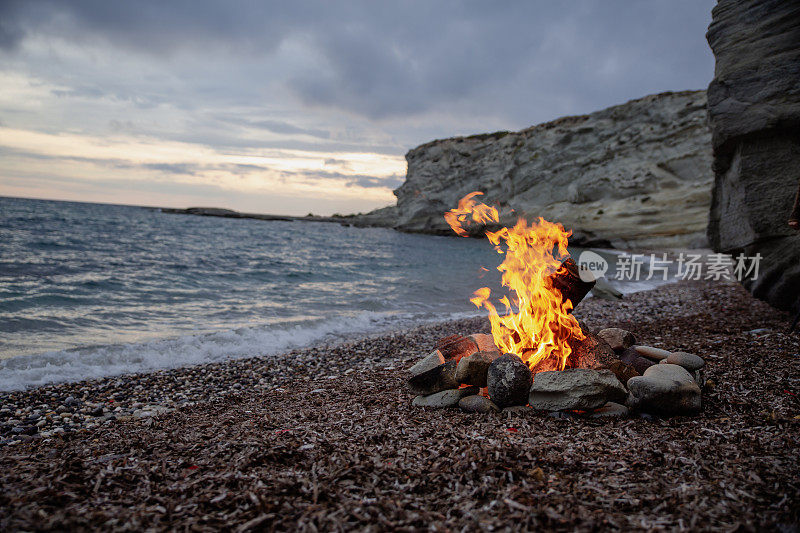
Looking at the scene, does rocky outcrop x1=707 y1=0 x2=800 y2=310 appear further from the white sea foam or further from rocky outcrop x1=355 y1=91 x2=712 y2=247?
rocky outcrop x1=355 y1=91 x2=712 y2=247

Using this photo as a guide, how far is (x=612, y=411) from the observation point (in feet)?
17.5

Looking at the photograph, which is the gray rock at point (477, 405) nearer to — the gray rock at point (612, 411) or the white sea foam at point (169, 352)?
the gray rock at point (612, 411)

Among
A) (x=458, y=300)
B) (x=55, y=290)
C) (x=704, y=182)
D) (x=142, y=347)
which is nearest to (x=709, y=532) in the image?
(x=142, y=347)

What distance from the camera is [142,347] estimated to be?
33.2ft

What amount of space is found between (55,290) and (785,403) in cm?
Answer: 1976

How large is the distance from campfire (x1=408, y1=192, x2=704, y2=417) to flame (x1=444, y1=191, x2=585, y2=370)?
0.02m

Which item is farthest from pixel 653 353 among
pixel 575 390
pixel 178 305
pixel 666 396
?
pixel 178 305

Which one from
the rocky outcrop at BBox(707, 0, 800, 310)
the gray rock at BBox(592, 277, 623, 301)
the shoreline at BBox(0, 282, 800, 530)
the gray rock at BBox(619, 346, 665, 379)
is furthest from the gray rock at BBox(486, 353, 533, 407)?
the gray rock at BBox(592, 277, 623, 301)

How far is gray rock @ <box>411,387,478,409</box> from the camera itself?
597cm

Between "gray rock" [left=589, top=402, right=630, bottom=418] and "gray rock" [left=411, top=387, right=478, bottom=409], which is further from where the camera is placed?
"gray rock" [left=411, top=387, right=478, bottom=409]

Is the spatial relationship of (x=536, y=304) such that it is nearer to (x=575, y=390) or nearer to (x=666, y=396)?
(x=575, y=390)

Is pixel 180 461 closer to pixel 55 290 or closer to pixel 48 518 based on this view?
pixel 48 518

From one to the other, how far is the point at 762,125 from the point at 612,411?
8.52m

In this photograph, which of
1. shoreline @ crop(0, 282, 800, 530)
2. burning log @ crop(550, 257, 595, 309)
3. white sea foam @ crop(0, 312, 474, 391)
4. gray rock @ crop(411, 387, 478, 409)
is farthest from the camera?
white sea foam @ crop(0, 312, 474, 391)
